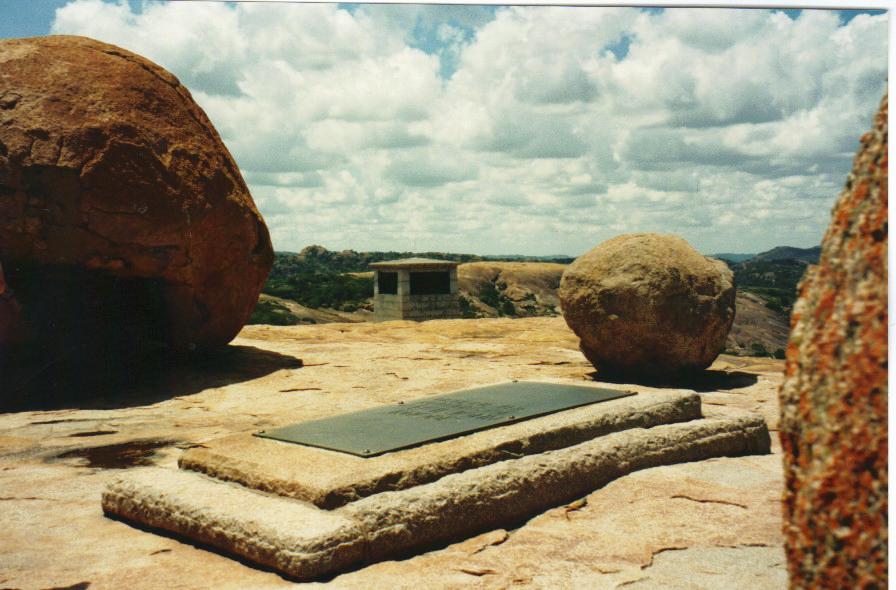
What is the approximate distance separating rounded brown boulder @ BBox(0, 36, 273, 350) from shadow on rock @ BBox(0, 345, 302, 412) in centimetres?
22

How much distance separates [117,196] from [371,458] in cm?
351

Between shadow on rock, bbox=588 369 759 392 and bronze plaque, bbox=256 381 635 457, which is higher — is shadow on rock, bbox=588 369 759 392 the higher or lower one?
the lower one

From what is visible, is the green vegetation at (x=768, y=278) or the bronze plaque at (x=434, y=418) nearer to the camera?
the bronze plaque at (x=434, y=418)

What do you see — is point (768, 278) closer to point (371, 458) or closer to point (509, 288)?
point (371, 458)

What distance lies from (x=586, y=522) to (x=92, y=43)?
5.40 m

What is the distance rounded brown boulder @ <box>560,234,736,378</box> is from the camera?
6.18m

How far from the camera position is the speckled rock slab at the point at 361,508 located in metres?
2.87

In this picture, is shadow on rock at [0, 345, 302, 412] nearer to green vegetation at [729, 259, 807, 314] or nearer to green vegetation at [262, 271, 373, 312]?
green vegetation at [729, 259, 807, 314]

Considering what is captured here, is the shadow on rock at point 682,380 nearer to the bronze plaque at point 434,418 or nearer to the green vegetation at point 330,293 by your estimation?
the bronze plaque at point 434,418

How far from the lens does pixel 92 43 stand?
21.4 ft

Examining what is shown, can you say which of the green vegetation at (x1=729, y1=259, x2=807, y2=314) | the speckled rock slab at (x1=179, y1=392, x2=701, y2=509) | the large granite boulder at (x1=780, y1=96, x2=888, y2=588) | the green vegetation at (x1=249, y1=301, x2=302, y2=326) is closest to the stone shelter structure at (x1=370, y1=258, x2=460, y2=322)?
the green vegetation at (x1=249, y1=301, x2=302, y2=326)

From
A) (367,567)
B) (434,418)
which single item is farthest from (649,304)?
(367,567)

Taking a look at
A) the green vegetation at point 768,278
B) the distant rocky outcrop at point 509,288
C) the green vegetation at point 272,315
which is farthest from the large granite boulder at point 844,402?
the distant rocky outcrop at point 509,288

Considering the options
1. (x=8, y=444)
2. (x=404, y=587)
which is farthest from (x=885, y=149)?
(x=8, y=444)
